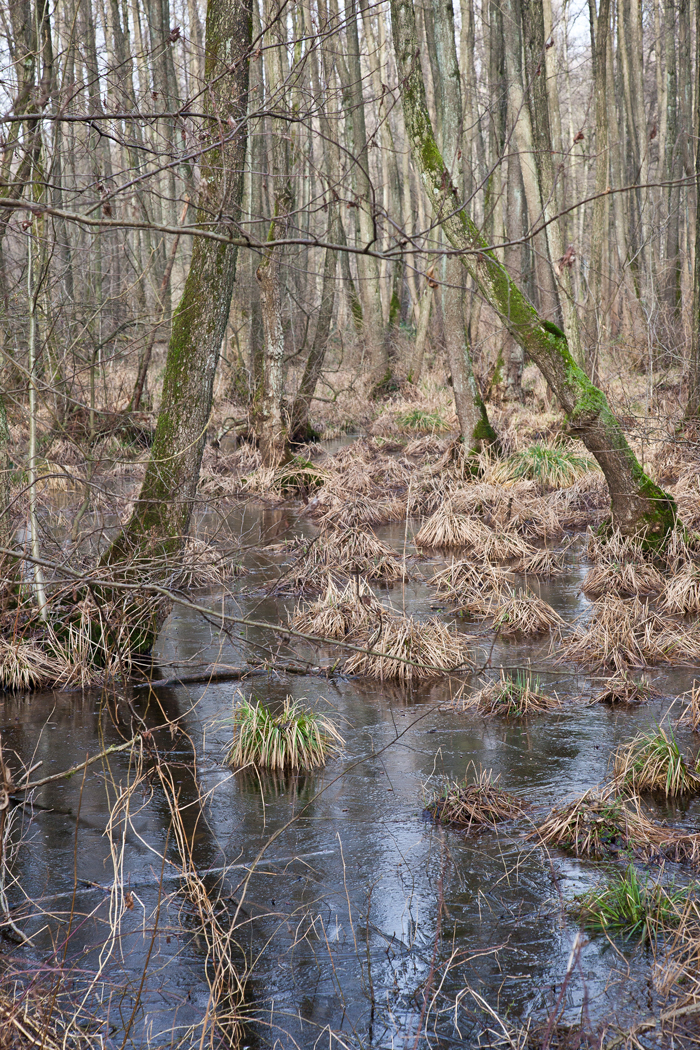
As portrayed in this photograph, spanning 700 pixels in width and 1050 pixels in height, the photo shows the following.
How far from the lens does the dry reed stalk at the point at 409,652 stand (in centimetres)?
736

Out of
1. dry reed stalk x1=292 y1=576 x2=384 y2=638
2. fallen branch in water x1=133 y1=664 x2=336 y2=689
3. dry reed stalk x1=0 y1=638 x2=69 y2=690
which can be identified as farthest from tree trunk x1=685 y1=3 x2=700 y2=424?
dry reed stalk x1=0 y1=638 x2=69 y2=690

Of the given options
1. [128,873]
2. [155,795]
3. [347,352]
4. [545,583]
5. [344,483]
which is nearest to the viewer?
[128,873]

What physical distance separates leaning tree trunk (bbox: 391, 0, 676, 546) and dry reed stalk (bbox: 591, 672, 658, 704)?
114 inches

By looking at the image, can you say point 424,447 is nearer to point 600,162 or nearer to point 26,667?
point 600,162

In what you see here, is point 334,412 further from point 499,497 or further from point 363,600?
point 363,600

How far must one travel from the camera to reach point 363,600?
8.20 meters

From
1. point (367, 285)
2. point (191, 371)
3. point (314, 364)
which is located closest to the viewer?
point (191, 371)

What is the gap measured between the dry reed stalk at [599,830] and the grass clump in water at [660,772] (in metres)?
0.37

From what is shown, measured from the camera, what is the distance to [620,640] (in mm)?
7461

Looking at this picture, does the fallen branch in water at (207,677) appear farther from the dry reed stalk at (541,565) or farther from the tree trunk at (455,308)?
the tree trunk at (455,308)

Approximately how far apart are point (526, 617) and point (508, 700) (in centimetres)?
171

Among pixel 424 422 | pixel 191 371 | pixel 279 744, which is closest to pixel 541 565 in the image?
pixel 191 371

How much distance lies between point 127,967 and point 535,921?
1.81 meters

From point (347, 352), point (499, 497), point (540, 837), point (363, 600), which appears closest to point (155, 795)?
point (540, 837)
